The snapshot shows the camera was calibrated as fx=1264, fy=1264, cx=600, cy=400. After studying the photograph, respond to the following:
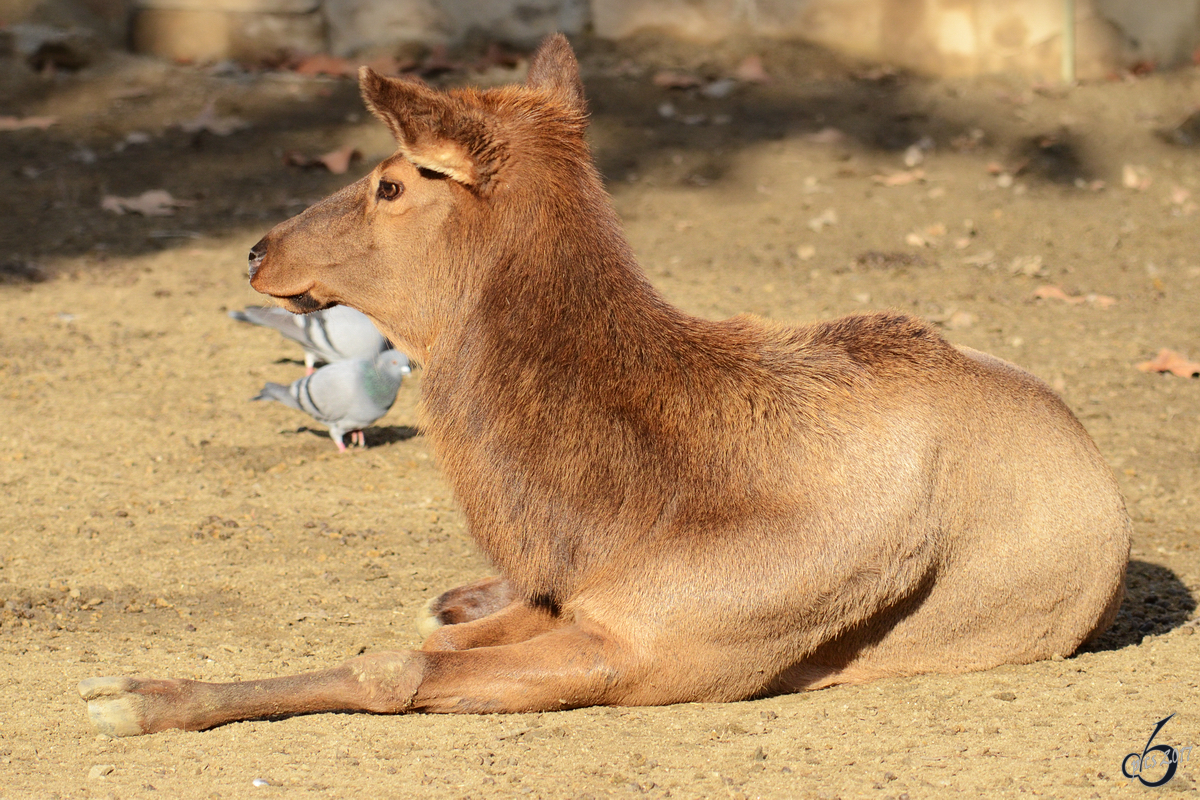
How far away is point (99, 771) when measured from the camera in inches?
106

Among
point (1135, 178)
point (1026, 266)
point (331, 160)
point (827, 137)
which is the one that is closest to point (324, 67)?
point (331, 160)

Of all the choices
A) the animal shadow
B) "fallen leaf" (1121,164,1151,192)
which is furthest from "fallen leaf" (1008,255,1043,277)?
the animal shadow

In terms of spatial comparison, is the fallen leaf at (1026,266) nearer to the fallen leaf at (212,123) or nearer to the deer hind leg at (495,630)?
the deer hind leg at (495,630)

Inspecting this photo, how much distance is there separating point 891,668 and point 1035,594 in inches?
16.7

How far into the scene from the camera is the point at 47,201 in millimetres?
8031

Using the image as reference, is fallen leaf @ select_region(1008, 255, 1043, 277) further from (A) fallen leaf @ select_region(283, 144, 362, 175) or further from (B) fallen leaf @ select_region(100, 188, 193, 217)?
(B) fallen leaf @ select_region(100, 188, 193, 217)

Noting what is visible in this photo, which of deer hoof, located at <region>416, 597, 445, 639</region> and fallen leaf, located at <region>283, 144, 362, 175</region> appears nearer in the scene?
deer hoof, located at <region>416, 597, 445, 639</region>

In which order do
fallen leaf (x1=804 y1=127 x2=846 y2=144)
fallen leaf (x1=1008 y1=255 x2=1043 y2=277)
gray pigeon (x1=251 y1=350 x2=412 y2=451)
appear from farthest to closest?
fallen leaf (x1=804 y1=127 x2=846 y2=144)
fallen leaf (x1=1008 y1=255 x2=1043 y2=277)
gray pigeon (x1=251 y1=350 x2=412 y2=451)

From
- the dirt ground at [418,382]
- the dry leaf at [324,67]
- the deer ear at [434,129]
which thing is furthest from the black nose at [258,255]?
the dry leaf at [324,67]

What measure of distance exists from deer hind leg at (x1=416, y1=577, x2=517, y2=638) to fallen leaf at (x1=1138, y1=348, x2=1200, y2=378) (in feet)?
12.4

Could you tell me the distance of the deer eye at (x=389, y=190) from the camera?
3.20 m

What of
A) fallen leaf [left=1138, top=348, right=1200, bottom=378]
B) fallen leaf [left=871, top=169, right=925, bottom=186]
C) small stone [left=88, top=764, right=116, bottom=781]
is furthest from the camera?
fallen leaf [left=871, top=169, right=925, bottom=186]

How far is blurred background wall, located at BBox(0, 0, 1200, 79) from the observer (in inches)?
378

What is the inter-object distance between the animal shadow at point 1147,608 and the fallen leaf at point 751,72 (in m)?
6.46
